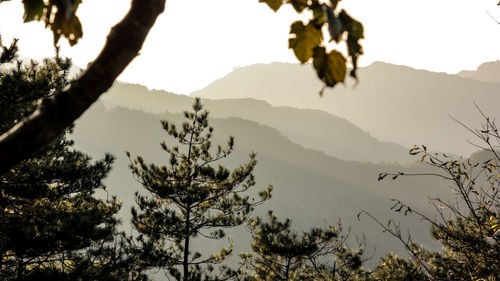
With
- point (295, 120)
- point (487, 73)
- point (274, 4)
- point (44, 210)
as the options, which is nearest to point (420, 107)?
point (487, 73)

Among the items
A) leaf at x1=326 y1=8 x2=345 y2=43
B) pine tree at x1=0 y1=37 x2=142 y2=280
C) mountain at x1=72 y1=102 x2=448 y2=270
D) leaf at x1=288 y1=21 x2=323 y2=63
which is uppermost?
mountain at x1=72 y1=102 x2=448 y2=270

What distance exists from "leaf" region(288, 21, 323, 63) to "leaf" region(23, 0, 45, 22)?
723mm

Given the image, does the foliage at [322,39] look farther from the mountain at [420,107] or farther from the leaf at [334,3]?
the mountain at [420,107]

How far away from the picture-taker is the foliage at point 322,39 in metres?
0.59

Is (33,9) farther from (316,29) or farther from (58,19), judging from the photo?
(316,29)

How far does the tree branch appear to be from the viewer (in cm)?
62

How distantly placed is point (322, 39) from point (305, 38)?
39 mm

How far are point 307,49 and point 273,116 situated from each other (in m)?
150

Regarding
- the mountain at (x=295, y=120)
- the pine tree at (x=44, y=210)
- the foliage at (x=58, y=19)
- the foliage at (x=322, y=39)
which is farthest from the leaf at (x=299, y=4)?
the mountain at (x=295, y=120)

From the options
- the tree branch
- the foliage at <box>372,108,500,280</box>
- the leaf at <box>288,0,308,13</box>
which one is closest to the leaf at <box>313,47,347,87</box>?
the leaf at <box>288,0,308,13</box>

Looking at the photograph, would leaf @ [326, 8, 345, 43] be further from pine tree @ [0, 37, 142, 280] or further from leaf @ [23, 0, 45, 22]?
pine tree @ [0, 37, 142, 280]

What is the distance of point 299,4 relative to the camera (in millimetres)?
759

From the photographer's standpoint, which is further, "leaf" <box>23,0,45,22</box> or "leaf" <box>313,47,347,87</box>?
"leaf" <box>23,0,45,22</box>

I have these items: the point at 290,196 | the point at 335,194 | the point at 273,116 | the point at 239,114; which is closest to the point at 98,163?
the point at 290,196
